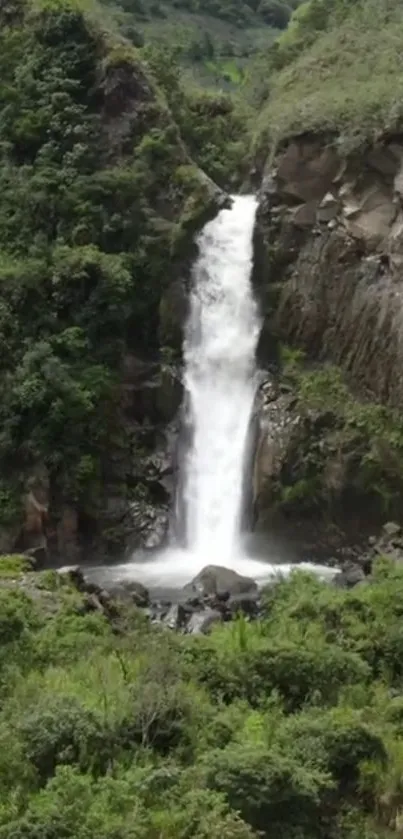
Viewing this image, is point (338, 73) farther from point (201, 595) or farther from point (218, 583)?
point (201, 595)

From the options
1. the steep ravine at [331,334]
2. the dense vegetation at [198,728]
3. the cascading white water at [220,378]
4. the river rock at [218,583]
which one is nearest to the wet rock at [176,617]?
the river rock at [218,583]

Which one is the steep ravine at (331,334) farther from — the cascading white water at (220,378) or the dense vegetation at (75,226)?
the dense vegetation at (75,226)

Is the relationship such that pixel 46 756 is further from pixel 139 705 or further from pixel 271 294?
pixel 271 294

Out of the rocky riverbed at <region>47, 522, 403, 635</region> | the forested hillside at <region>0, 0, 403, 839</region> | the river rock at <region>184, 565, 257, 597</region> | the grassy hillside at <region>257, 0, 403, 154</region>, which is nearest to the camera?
the forested hillside at <region>0, 0, 403, 839</region>

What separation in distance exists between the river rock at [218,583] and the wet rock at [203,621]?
1461mm

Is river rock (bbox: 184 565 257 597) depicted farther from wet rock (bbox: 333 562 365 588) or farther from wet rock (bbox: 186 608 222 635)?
wet rock (bbox: 333 562 365 588)

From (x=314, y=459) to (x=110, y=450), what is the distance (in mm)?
5802

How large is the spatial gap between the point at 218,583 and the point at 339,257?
11941mm

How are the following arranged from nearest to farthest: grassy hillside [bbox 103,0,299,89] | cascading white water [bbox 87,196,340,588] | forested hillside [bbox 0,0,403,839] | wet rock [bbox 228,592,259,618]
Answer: forested hillside [bbox 0,0,403,839]
wet rock [bbox 228,592,259,618]
cascading white water [bbox 87,196,340,588]
grassy hillside [bbox 103,0,299,89]

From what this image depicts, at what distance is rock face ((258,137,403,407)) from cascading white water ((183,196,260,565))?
2.70 ft

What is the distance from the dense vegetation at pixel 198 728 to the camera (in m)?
10.7

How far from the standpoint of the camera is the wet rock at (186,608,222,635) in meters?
21.1

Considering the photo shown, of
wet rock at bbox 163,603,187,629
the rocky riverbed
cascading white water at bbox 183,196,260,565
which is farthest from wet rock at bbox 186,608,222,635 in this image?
cascading white water at bbox 183,196,260,565

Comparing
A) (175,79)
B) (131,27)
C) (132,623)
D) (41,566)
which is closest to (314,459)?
Answer: (41,566)
